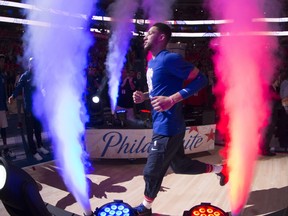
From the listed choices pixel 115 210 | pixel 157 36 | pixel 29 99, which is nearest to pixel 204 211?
pixel 115 210

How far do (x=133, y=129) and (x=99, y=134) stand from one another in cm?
58

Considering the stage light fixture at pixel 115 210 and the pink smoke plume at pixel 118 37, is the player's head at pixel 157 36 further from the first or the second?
the pink smoke plume at pixel 118 37

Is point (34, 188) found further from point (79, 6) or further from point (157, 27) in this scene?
point (79, 6)

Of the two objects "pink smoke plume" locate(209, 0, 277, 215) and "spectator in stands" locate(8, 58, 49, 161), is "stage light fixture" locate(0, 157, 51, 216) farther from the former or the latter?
"spectator in stands" locate(8, 58, 49, 161)

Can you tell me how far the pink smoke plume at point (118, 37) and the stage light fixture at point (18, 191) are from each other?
223 inches

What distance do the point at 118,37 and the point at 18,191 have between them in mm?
9686

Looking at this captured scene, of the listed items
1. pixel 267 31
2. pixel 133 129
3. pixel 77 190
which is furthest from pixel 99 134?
pixel 267 31

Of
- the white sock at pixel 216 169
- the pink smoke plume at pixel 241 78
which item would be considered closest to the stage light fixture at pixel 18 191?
the pink smoke plume at pixel 241 78

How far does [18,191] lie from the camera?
1708 mm

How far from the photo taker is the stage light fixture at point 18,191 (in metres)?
1.69

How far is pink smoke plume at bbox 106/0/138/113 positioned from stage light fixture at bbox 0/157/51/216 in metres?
5.66

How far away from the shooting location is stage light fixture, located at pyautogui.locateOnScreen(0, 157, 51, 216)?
169cm

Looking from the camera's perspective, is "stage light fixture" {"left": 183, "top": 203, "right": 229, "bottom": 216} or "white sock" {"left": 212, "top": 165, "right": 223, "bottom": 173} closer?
"stage light fixture" {"left": 183, "top": 203, "right": 229, "bottom": 216}

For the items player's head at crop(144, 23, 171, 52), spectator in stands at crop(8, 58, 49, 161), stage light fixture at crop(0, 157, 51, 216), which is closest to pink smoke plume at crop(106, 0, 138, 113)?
spectator in stands at crop(8, 58, 49, 161)
